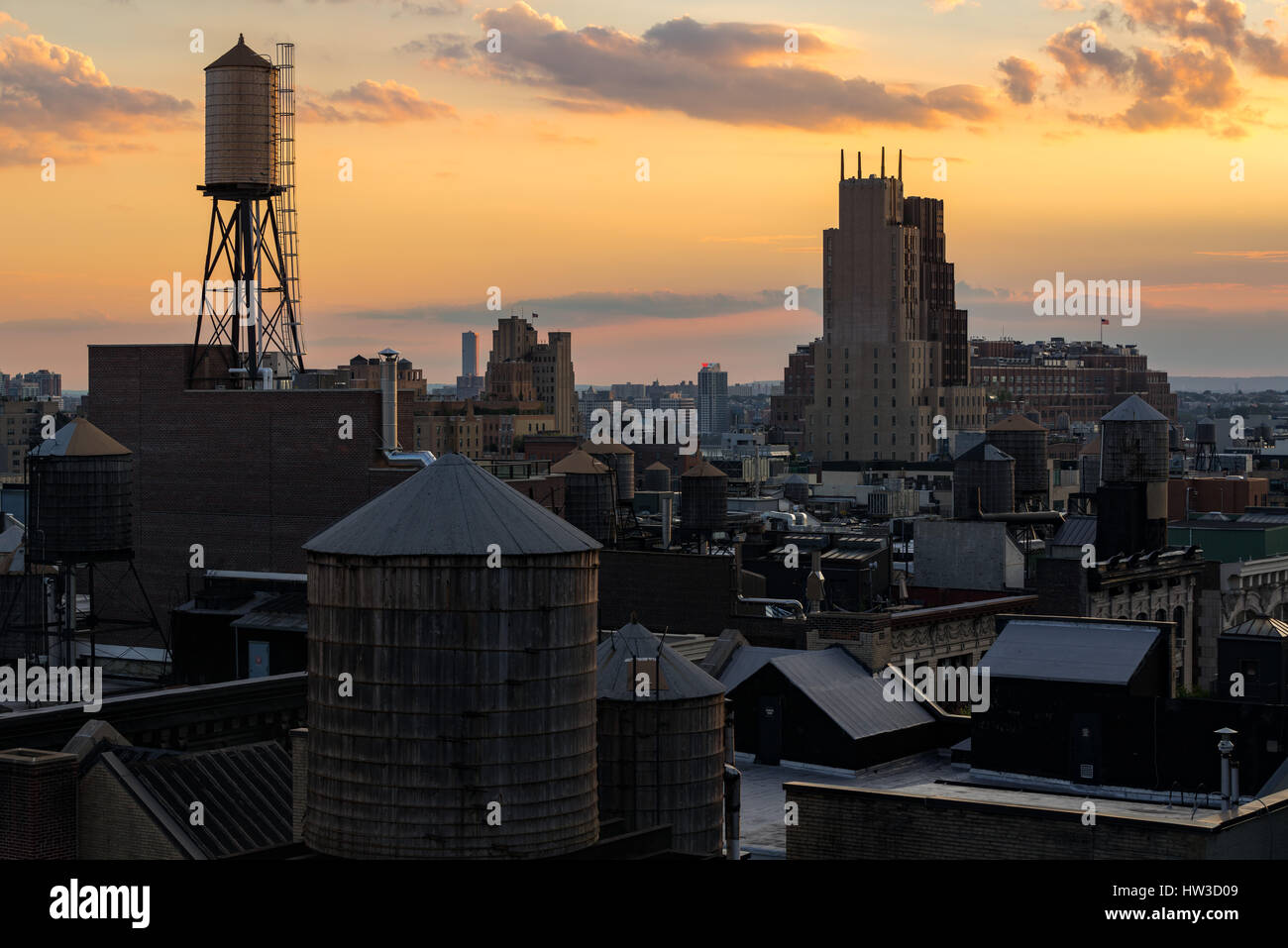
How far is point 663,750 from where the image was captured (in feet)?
109

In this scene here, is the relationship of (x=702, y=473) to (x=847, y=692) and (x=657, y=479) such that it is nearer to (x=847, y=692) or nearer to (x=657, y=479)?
(x=847, y=692)

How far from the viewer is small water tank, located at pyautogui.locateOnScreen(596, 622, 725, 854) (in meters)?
32.8

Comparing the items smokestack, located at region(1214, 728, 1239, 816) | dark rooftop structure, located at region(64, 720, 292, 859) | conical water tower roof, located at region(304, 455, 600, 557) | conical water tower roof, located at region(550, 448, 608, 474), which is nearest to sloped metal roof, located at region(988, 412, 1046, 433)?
conical water tower roof, located at region(550, 448, 608, 474)

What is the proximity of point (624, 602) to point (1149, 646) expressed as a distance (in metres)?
23.9

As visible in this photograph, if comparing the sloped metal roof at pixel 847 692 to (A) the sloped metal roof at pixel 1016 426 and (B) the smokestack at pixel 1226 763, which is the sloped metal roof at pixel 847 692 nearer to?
(B) the smokestack at pixel 1226 763

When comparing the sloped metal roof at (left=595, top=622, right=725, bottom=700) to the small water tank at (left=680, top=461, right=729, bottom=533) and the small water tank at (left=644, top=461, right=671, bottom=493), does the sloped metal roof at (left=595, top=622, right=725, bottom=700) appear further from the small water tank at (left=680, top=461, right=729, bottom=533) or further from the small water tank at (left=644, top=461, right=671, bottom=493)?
the small water tank at (left=644, top=461, right=671, bottom=493)

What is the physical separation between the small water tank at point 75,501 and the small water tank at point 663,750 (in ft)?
88.1

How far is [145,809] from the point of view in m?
31.9

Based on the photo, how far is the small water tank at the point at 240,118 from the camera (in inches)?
3017

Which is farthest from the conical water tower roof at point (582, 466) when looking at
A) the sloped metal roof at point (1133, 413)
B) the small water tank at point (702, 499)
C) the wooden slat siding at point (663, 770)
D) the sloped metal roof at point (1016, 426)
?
the wooden slat siding at point (663, 770)

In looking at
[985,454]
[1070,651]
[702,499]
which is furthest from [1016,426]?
[1070,651]

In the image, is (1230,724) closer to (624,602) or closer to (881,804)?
(881,804)

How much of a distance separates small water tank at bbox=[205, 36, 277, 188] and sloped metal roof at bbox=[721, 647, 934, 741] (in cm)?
3265

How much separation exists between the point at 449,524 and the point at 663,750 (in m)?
8.43
